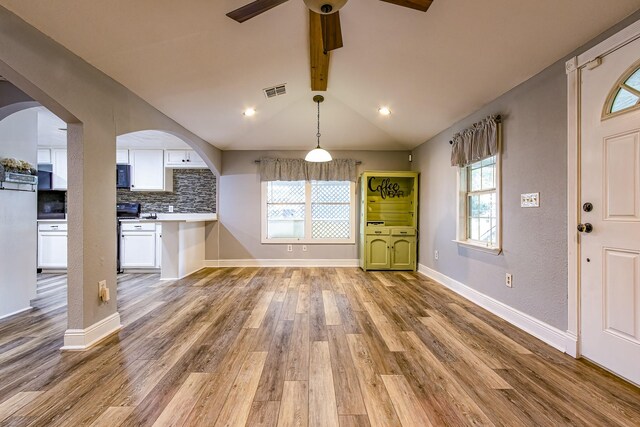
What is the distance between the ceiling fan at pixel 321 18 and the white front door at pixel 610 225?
1367 millimetres

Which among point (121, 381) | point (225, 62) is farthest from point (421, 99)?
point (121, 381)

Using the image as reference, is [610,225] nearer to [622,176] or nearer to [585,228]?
[585,228]

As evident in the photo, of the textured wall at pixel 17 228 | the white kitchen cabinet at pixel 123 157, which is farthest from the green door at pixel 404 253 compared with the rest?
the white kitchen cabinet at pixel 123 157

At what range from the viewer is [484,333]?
242cm

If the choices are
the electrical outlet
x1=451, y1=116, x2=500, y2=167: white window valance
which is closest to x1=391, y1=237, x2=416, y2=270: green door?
x1=451, y1=116, x2=500, y2=167: white window valance

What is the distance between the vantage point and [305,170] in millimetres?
5281

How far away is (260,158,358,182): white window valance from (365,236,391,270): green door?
126cm

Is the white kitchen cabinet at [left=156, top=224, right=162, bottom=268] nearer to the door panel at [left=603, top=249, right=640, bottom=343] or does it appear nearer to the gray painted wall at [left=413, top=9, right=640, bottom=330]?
the gray painted wall at [left=413, top=9, right=640, bottom=330]

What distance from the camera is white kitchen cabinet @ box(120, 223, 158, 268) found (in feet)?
15.4

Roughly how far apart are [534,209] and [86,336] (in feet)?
12.8

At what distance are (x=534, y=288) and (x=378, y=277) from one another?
2.32 m

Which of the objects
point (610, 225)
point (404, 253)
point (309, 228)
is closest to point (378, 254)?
point (404, 253)

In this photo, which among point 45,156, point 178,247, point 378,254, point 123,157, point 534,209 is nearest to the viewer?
point 534,209

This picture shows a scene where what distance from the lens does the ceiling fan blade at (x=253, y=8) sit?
1655 millimetres
